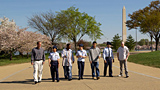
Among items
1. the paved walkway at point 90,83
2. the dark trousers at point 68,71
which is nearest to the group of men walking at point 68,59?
the dark trousers at point 68,71

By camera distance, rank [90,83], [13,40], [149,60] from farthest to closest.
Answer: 1. [13,40]
2. [149,60]
3. [90,83]

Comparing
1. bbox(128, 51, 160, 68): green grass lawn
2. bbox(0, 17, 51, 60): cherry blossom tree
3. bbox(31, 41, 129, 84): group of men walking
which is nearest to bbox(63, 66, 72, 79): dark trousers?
bbox(31, 41, 129, 84): group of men walking

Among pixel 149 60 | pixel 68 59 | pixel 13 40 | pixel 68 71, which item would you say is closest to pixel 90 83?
pixel 68 71

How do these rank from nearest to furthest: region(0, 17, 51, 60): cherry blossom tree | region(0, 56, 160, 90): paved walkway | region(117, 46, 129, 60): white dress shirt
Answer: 1. region(0, 56, 160, 90): paved walkway
2. region(117, 46, 129, 60): white dress shirt
3. region(0, 17, 51, 60): cherry blossom tree

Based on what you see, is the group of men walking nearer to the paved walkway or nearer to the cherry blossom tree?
the paved walkway

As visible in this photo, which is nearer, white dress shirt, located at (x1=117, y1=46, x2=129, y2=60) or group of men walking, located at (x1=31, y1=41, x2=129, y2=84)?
group of men walking, located at (x1=31, y1=41, x2=129, y2=84)

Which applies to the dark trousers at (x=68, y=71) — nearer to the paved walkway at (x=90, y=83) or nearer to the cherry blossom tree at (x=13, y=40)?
the paved walkway at (x=90, y=83)

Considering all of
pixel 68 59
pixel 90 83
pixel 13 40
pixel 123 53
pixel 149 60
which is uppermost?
pixel 13 40

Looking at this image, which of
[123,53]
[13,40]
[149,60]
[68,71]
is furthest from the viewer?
[13,40]

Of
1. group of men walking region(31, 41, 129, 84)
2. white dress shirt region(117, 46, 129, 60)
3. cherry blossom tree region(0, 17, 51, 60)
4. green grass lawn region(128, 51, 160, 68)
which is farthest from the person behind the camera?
cherry blossom tree region(0, 17, 51, 60)

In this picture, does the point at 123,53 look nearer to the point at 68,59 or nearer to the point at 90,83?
the point at 90,83

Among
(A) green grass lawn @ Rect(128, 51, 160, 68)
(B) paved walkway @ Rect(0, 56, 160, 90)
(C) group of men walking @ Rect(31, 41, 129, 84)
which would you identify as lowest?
(B) paved walkway @ Rect(0, 56, 160, 90)

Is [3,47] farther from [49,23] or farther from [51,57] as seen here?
[51,57]

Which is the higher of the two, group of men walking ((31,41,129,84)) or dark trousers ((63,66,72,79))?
group of men walking ((31,41,129,84))
